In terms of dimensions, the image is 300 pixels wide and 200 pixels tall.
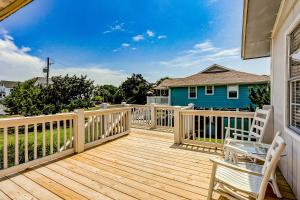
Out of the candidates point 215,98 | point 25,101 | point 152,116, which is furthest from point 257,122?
point 215,98

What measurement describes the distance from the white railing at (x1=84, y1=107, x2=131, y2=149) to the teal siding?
434 inches

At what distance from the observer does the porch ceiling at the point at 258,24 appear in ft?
9.53

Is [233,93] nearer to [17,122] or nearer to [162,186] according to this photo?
[162,186]

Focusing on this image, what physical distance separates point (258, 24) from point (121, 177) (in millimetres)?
4076

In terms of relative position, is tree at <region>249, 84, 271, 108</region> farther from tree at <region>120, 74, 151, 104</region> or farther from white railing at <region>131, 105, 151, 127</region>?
tree at <region>120, 74, 151, 104</region>

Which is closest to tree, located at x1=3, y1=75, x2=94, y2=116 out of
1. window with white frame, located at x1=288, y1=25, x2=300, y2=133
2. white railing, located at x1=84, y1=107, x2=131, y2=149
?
white railing, located at x1=84, y1=107, x2=131, y2=149

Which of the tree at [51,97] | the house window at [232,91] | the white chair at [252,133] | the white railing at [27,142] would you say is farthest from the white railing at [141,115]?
the house window at [232,91]

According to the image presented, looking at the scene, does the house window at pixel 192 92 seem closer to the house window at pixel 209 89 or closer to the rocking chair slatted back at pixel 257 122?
the house window at pixel 209 89

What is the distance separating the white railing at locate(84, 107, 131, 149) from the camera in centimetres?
423

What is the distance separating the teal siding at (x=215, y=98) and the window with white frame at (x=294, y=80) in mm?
12326

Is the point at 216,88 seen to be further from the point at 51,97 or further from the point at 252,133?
the point at 51,97

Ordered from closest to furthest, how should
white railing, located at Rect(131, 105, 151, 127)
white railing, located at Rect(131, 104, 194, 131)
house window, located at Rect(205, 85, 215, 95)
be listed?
white railing, located at Rect(131, 104, 194, 131), white railing, located at Rect(131, 105, 151, 127), house window, located at Rect(205, 85, 215, 95)

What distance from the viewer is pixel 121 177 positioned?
8.83 feet

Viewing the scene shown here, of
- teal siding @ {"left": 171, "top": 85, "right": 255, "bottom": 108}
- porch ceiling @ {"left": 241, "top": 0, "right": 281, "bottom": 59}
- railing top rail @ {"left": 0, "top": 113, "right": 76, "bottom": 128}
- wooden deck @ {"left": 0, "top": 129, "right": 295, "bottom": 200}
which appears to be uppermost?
porch ceiling @ {"left": 241, "top": 0, "right": 281, "bottom": 59}
